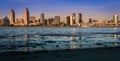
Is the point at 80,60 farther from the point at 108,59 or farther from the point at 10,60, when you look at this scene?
the point at 10,60

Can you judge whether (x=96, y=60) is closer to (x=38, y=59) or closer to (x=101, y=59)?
(x=101, y=59)

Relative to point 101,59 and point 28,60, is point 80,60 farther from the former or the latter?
point 28,60

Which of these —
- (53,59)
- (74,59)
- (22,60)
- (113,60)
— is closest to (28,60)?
(22,60)

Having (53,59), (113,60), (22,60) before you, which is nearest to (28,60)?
(22,60)

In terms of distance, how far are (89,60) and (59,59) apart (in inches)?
74.0

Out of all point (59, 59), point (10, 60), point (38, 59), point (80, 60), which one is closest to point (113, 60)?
point (80, 60)

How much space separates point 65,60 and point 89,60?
147cm

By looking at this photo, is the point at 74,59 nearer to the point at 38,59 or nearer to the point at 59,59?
the point at 59,59

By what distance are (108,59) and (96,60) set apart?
915mm

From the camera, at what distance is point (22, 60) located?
16.1 metres

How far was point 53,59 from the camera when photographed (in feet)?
54.0

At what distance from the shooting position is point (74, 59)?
16.5 metres


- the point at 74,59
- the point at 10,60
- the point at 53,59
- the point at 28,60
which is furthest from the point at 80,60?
the point at 10,60

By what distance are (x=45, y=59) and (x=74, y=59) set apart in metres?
1.82
